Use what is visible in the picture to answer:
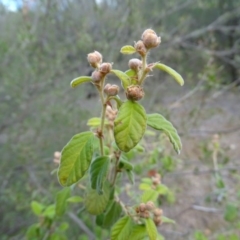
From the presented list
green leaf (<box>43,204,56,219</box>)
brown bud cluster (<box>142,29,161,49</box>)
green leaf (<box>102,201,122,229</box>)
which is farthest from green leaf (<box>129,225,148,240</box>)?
green leaf (<box>43,204,56,219</box>)

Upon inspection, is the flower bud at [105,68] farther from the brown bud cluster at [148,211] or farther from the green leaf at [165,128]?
the brown bud cluster at [148,211]

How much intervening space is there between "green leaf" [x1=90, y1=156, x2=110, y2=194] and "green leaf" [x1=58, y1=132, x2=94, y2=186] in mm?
Answer: 45

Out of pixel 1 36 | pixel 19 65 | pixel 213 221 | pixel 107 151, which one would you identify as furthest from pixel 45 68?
pixel 107 151

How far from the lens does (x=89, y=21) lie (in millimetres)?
3715

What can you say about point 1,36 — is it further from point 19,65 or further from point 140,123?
point 140,123

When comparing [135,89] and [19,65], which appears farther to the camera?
[19,65]

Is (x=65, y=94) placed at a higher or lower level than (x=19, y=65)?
lower

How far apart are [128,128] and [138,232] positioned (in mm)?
259

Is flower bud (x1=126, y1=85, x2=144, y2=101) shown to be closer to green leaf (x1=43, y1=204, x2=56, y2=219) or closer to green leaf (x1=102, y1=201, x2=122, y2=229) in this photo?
green leaf (x1=102, y1=201, x2=122, y2=229)

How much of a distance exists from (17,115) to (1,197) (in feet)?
2.56

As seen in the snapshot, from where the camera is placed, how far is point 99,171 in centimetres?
72

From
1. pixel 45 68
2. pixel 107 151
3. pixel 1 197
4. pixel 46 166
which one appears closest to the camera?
pixel 107 151

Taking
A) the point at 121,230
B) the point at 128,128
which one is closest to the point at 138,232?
the point at 121,230

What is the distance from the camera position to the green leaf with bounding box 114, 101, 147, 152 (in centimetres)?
60
